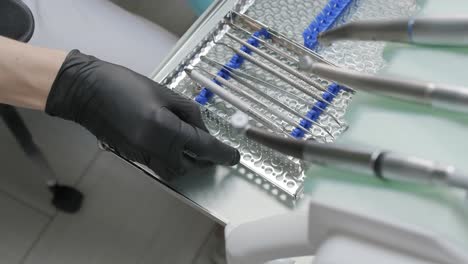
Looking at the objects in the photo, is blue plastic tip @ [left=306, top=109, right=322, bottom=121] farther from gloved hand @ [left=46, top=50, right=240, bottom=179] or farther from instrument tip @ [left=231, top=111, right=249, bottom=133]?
instrument tip @ [left=231, top=111, right=249, bottom=133]

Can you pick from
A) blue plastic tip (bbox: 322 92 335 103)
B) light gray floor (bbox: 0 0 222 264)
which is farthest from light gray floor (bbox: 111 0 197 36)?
blue plastic tip (bbox: 322 92 335 103)

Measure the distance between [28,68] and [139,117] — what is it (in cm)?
22

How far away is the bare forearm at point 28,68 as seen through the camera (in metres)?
0.80

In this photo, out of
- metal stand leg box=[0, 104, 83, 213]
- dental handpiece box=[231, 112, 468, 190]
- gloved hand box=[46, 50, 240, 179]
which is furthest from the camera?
metal stand leg box=[0, 104, 83, 213]

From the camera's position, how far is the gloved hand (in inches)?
27.7

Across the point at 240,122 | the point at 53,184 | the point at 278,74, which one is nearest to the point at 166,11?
the point at 53,184

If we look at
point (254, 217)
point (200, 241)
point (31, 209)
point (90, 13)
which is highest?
point (90, 13)

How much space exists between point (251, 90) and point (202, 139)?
0.12 m

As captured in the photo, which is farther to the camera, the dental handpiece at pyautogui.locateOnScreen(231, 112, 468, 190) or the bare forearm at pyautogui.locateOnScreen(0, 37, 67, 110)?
the bare forearm at pyautogui.locateOnScreen(0, 37, 67, 110)

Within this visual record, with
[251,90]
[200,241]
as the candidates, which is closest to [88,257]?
[200,241]

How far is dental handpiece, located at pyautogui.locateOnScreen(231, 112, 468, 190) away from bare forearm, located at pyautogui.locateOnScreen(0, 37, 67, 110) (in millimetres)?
494

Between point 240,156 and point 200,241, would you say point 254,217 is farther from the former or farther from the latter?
point 200,241

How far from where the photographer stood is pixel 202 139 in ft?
2.31

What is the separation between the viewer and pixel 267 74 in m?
0.78
